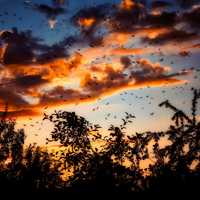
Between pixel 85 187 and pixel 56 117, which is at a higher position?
pixel 56 117

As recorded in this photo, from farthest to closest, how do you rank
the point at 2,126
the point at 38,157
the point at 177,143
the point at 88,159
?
the point at 38,157, the point at 2,126, the point at 88,159, the point at 177,143

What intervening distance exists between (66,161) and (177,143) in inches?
962

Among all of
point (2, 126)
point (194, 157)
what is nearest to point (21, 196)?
point (194, 157)

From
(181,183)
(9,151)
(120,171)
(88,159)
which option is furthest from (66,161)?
(9,151)

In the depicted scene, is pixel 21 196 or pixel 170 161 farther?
pixel 21 196

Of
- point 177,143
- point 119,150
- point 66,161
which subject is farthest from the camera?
point 119,150

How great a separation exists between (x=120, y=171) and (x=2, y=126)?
37.4 m

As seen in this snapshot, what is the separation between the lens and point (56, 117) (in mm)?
39188

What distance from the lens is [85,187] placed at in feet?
78.6

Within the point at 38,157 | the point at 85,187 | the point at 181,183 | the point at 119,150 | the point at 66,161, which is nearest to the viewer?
the point at 181,183

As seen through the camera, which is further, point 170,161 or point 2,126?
point 2,126

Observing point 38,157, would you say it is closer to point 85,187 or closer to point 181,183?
point 85,187

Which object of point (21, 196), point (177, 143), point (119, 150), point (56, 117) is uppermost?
point (56, 117)

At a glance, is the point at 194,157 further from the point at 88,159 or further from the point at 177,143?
the point at 88,159
